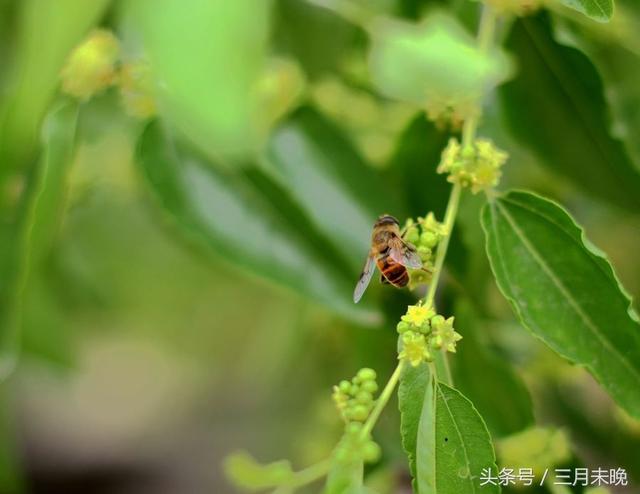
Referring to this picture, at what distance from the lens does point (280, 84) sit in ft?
2.04

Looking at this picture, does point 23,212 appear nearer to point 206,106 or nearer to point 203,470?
point 206,106

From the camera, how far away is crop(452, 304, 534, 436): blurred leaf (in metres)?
0.49

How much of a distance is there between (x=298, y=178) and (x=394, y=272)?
7.5 inches

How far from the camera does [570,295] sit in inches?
16.1

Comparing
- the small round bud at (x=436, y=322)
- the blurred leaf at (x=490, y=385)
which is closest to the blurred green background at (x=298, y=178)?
the blurred leaf at (x=490, y=385)

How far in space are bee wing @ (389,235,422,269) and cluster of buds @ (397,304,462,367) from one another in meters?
0.03

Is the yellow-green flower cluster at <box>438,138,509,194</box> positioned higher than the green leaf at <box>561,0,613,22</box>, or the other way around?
the green leaf at <box>561,0,613,22</box>

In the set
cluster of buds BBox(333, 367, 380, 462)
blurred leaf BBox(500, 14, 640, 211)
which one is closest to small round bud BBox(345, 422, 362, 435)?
cluster of buds BBox(333, 367, 380, 462)

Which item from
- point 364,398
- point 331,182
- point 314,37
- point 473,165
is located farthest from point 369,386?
point 314,37

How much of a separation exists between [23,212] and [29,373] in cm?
71

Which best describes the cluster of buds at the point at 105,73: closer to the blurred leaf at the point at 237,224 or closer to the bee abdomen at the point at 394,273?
the blurred leaf at the point at 237,224

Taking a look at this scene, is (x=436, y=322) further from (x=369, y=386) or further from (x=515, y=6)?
(x=515, y=6)

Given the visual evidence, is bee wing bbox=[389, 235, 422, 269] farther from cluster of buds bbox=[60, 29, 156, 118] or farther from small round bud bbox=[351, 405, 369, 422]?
cluster of buds bbox=[60, 29, 156, 118]

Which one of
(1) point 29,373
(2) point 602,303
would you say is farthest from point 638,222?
(1) point 29,373
